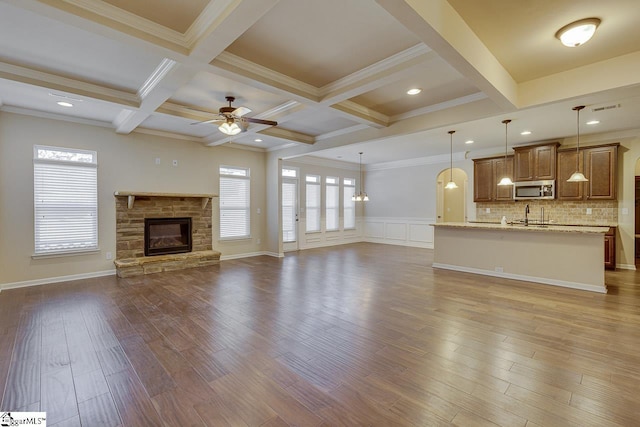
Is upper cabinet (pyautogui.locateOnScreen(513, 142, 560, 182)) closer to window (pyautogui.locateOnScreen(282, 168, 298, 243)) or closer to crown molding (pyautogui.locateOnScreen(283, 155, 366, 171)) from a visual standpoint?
crown molding (pyautogui.locateOnScreen(283, 155, 366, 171))

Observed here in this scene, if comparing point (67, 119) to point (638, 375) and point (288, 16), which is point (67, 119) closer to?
point (288, 16)

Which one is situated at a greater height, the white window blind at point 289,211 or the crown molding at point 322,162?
the crown molding at point 322,162

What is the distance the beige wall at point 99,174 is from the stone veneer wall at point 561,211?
653cm

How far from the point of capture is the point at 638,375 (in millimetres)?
2275

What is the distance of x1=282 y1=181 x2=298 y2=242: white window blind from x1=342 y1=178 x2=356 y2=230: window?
7.30 feet

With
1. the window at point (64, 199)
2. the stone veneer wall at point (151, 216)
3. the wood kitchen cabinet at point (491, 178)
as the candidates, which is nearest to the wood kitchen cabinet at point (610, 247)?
the wood kitchen cabinet at point (491, 178)

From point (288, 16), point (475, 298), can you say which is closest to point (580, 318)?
point (475, 298)

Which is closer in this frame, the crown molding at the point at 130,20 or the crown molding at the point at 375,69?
the crown molding at the point at 130,20

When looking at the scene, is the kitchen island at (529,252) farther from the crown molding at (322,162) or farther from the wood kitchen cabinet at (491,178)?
the crown molding at (322,162)

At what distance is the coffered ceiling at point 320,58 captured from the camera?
228cm

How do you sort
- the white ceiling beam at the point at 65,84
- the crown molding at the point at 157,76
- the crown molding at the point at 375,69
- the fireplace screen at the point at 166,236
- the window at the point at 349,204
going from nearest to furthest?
1. the crown molding at the point at 375,69
2. the crown molding at the point at 157,76
3. the white ceiling beam at the point at 65,84
4. the fireplace screen at the point at 166,236
5. the window at the point at 349,204

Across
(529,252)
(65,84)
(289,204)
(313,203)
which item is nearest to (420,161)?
(313,203)

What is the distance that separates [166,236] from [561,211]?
8.80 metres

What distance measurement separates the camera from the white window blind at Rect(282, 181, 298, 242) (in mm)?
8539
